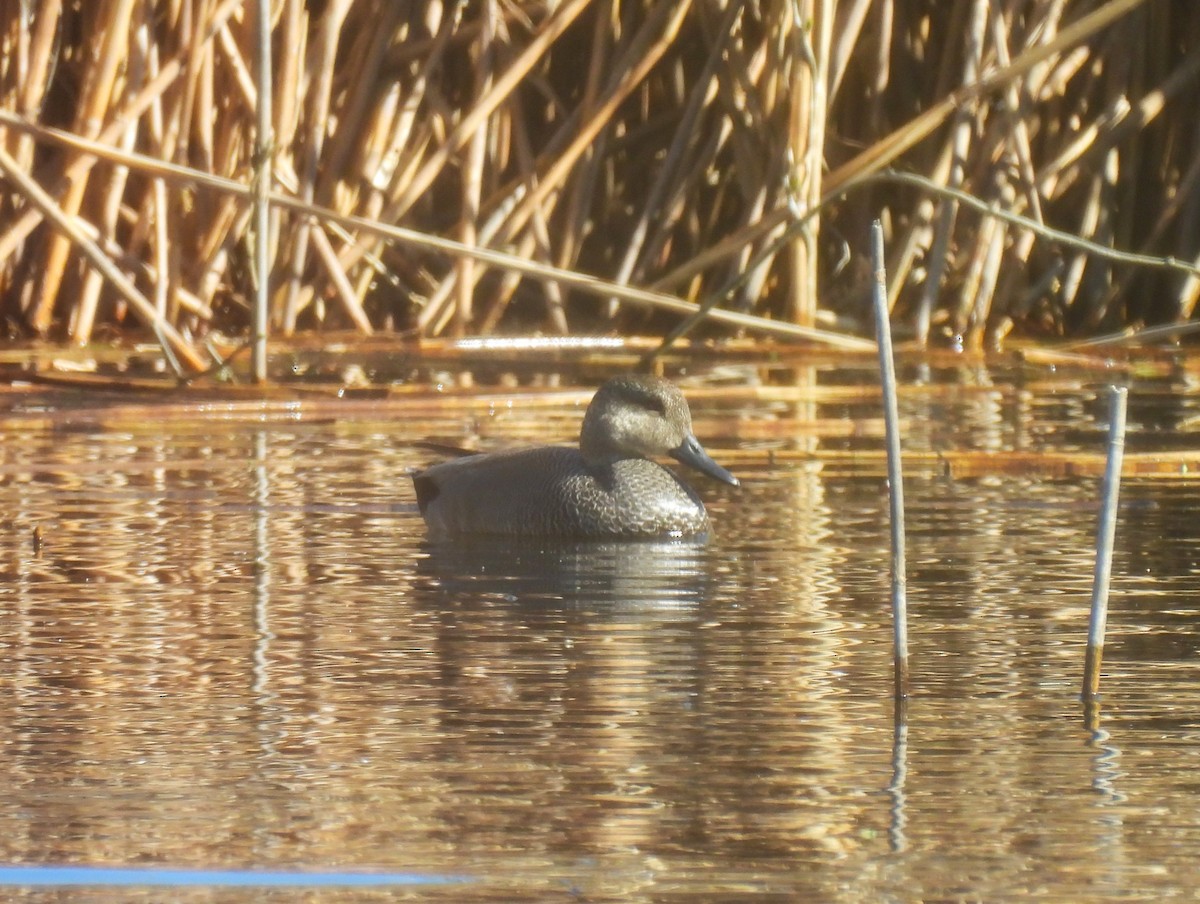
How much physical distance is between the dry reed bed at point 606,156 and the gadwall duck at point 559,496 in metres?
2.89

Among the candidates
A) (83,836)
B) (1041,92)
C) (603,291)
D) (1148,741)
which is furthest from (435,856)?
(1041,92)

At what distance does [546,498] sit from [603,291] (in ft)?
7.46

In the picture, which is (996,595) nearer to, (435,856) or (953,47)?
(435,856)

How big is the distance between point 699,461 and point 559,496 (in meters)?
0.43

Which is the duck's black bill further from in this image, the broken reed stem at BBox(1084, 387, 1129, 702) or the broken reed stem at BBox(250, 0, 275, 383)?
the broken reed stem at BBox(1084, 387, 1129, 702)

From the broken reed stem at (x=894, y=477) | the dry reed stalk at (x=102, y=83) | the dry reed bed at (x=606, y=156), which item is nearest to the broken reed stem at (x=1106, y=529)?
the broken reed stem at (x=894, y=477)

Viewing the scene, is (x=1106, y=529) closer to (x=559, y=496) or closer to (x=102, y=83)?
(x=559, y=496)

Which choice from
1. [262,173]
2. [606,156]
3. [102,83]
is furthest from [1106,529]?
[606,156]

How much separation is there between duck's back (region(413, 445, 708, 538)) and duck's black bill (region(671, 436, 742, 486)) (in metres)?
0.18

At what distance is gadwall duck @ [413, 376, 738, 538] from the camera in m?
4.84

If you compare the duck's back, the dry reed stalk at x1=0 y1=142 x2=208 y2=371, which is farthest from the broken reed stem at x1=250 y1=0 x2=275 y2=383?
the duck's back

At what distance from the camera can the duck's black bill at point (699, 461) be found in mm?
5125

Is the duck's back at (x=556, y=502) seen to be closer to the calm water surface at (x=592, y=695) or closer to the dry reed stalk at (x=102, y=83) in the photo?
the calm water surface at (x=592, y=695)

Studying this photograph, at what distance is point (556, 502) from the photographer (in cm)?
487
